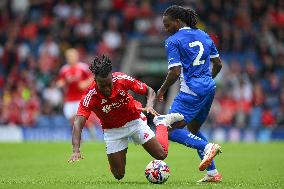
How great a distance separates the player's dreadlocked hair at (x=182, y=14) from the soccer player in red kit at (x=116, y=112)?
1111 millimetres

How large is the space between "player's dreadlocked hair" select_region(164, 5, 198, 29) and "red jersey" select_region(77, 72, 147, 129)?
1.12 meters

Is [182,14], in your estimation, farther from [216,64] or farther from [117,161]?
[117,161]

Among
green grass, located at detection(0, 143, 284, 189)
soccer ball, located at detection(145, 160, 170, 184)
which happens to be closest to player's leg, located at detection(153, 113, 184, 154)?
soccer ball, located at detection(145, 160, 170, 184)

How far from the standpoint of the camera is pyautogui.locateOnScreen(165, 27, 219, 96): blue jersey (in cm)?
1092

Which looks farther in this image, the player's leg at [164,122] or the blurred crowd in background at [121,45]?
the blurred crowd in background at [121,45]

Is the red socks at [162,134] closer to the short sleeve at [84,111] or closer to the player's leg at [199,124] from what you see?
the player's leg at [199,124]

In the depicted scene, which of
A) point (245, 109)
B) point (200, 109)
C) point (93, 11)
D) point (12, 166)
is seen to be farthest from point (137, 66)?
point (200, 109)

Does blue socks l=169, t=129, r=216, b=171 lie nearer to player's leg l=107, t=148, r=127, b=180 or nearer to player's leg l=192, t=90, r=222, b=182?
player's leg l=192, t=90, r=222, b=182

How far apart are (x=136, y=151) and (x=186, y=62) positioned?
885 cm

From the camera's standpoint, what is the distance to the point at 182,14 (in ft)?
36.5

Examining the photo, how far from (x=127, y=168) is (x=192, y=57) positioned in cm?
401

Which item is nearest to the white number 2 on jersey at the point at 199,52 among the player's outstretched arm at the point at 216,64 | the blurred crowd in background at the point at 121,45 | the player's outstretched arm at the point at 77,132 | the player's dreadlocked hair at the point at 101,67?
the player's outstretched arm at the point at 216,64

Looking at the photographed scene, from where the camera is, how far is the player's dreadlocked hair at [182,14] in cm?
1110

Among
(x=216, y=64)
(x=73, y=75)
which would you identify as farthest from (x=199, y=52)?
(x=73, y=75)
